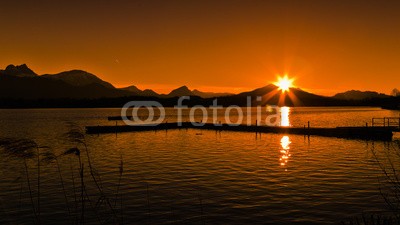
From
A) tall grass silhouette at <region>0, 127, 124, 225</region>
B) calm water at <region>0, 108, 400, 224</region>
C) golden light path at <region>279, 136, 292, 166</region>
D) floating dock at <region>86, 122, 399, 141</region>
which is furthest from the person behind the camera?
floating dock at <region>86, 122, 399, 141</region>

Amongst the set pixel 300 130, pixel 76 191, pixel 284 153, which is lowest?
pixel 76 191

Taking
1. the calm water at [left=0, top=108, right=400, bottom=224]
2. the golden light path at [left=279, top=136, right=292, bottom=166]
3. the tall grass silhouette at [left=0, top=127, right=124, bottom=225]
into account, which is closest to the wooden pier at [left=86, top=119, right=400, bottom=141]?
the golden light path at [left=279, top=136, right=292, bottom=166]

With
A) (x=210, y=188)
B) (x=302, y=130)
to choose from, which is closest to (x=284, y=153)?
(x=210, y=188)

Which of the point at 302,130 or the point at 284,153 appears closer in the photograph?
the point at 284,153

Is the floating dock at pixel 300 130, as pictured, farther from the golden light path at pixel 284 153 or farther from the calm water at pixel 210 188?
the calm water at pixel 210 188

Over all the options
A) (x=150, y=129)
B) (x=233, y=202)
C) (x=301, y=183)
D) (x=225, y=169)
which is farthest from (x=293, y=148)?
(x=150, y=129)

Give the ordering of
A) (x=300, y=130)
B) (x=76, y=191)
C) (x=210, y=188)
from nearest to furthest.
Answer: (x=76, y=191)
(x=210, y=188)
(x=300, y=130)

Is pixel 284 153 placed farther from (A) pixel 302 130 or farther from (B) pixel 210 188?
(A) pixel 302 130

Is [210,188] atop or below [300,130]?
below

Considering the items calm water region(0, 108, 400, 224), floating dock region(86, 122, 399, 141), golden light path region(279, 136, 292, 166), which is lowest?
calm water region(0, 108, 400, 224)

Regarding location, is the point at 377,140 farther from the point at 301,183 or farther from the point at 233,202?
the point at 233,202

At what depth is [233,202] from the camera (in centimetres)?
2264

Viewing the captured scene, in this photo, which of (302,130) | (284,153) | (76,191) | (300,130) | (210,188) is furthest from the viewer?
(300,130)

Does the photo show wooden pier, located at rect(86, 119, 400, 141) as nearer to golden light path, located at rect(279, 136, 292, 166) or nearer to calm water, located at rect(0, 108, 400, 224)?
golden light path, located at rect(279, 136, 292, 166)
